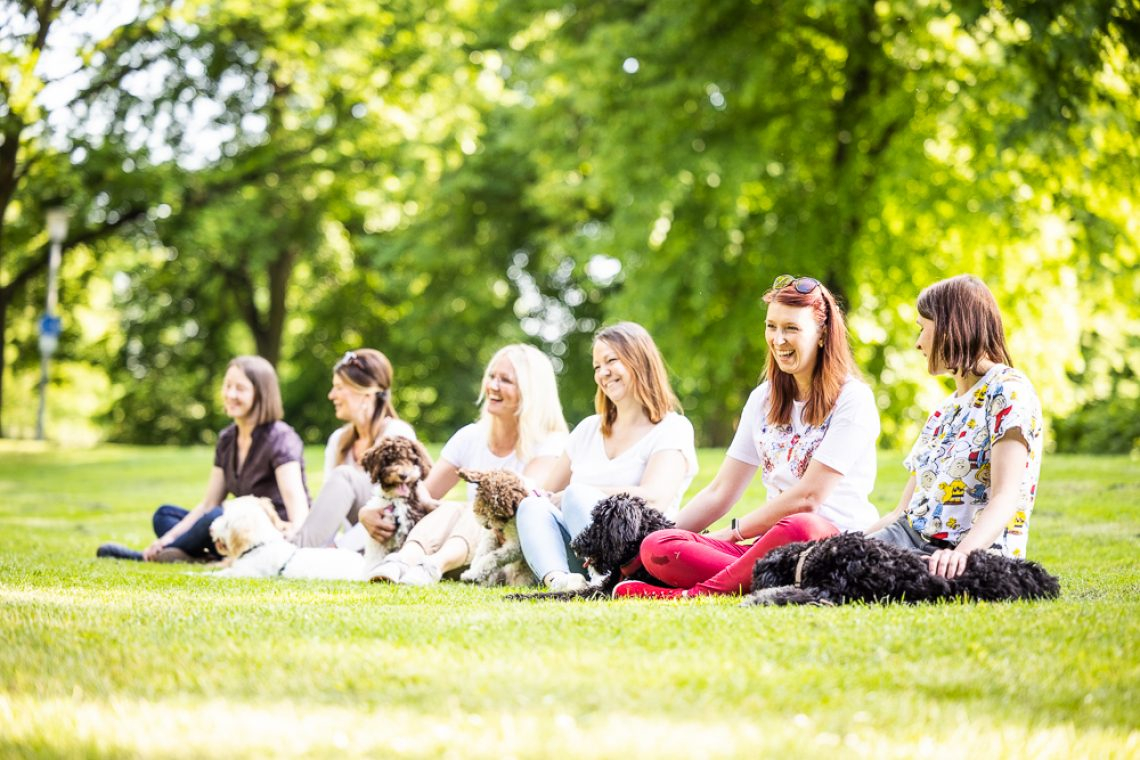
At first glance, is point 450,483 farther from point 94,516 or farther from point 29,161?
point 29,161

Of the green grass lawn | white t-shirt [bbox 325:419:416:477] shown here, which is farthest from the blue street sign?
the green grass lawn

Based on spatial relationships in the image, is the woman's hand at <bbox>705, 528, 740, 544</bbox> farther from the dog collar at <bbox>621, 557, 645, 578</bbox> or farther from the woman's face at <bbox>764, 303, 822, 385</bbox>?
the woman's face at <bbox>764, 303, 822, 385</bbox>

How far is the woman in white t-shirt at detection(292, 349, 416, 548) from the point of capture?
27.3ft

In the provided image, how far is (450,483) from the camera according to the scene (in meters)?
8.33

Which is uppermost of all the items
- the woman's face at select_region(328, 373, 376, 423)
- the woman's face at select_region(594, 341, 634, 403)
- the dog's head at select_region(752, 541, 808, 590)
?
the woman's face at select_region(594, 341, 634, 403)

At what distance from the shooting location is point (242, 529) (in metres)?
8.01

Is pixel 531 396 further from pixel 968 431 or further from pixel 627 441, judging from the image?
pixel 968 431

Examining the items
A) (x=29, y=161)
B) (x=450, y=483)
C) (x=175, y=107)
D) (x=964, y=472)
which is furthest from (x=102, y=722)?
(x=175, y=107)

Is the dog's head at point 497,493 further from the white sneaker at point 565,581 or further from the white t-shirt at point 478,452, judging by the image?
the white t-shirt at point 478,452

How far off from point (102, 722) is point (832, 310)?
4.07 metres

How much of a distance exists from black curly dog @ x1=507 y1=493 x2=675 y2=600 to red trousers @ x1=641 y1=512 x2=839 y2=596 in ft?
0.37

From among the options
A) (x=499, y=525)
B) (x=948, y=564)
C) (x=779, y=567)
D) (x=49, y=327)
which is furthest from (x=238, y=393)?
(x=49, y=327)

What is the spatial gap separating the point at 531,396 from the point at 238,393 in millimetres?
2456

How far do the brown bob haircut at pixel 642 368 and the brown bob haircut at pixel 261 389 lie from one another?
306cm
